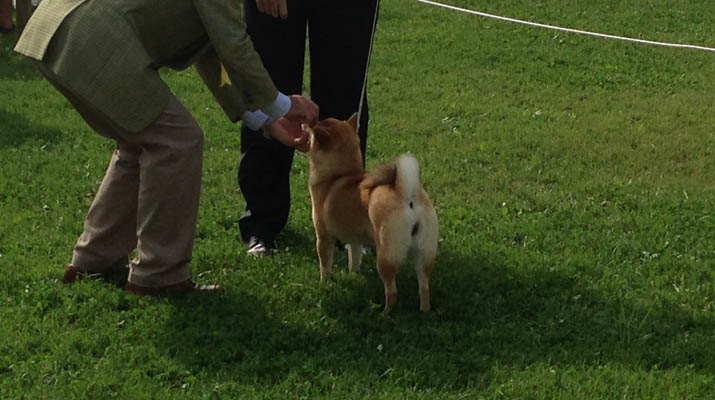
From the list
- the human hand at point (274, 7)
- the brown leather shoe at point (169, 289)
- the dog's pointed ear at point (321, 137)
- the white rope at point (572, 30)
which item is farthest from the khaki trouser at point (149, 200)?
the white rope at point (572, 30)

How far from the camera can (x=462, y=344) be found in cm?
462

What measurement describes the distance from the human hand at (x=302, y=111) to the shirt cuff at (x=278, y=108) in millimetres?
53

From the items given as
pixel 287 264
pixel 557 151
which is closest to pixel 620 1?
pixel 557 151

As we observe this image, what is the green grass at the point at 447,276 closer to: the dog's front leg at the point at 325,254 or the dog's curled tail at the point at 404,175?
the dog's front leg at the point at 325,254

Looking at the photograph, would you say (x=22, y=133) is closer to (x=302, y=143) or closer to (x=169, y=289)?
(x=169, y=289)

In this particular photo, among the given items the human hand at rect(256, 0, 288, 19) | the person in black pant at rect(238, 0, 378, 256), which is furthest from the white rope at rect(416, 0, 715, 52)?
the human hand at rect(256, 0, 288, 19)

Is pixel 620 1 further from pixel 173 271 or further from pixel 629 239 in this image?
pixel 173 271

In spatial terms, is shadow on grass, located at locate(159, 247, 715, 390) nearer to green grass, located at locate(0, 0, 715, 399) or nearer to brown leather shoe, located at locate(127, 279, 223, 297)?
green grass, located at locate(0, 0, 715, 399)

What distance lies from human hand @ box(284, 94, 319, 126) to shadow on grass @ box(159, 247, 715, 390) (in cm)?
89

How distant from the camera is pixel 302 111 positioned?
5.00 m

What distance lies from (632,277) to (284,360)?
2009 mm

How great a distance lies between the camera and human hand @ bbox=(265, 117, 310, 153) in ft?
16.2

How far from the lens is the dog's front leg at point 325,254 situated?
5.31 metres

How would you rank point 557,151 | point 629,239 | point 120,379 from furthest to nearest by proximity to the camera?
point 557,151
point 629,239
point 120,379
